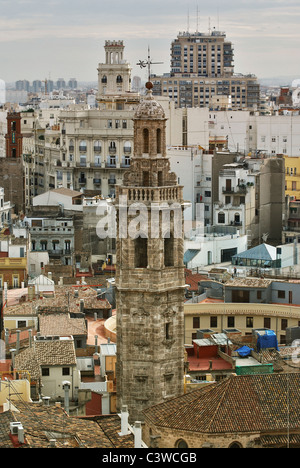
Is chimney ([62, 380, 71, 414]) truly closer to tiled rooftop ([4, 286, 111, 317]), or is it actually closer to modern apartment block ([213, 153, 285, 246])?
tiled rooftop ([4, 286, 111, 317])

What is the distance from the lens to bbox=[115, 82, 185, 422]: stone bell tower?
25.2 metres

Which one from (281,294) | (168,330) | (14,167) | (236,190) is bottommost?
(281,294)

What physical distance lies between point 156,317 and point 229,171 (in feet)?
94.0

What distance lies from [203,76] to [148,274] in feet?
329

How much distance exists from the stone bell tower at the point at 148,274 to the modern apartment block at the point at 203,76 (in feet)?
279

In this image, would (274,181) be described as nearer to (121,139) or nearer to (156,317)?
(121,139)

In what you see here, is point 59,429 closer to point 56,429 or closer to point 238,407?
point 56,429

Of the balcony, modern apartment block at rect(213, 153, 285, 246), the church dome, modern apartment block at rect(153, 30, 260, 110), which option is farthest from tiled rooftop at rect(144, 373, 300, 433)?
modern apartment block at rect(153, 30, 260, 110)

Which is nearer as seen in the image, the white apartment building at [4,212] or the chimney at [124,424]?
the chimney at [124,424]

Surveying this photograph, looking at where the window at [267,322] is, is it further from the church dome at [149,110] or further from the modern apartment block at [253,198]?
the modern apartment block at [253,198]

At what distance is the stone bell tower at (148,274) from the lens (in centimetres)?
2517

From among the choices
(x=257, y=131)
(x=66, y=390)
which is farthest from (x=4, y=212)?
(x=66, y=390)

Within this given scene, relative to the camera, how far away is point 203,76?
124m

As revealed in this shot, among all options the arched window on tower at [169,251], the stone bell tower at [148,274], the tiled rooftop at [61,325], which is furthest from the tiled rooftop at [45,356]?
the arched window on tower at [169,251]
